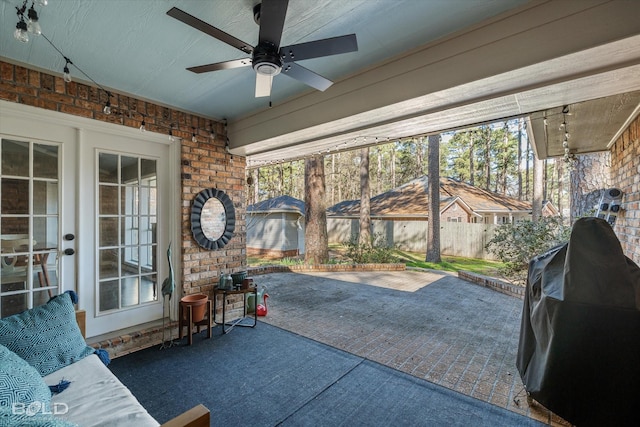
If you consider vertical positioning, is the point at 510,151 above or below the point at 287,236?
above

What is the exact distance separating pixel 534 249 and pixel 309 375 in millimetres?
5201

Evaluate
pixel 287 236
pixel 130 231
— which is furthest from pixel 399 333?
pixel 287 236

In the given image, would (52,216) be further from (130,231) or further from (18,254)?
(130,231)

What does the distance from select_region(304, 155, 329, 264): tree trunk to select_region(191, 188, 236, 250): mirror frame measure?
4483 millimetres

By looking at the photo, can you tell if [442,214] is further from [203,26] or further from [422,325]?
[203,26]

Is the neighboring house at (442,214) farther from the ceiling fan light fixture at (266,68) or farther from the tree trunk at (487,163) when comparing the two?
the ceiling fan light fixture at (266,68)

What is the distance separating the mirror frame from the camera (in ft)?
12.4

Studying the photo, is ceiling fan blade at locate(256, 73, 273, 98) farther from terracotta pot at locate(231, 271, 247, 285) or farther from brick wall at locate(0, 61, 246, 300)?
terracotta pot at locate(231, 271, 247, 285)

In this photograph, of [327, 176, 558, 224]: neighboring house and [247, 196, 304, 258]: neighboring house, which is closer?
[247, 196, 304, 258]: neighboring house

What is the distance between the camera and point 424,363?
2979 millimetres

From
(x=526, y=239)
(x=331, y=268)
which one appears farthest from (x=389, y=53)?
(x=331, y=268)

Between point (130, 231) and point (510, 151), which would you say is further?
point (510, 151)

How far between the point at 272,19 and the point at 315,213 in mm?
7072

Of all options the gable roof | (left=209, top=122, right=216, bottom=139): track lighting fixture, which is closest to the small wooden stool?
(left=209, top=122, right=216, bottom=139): track lighting fixture
